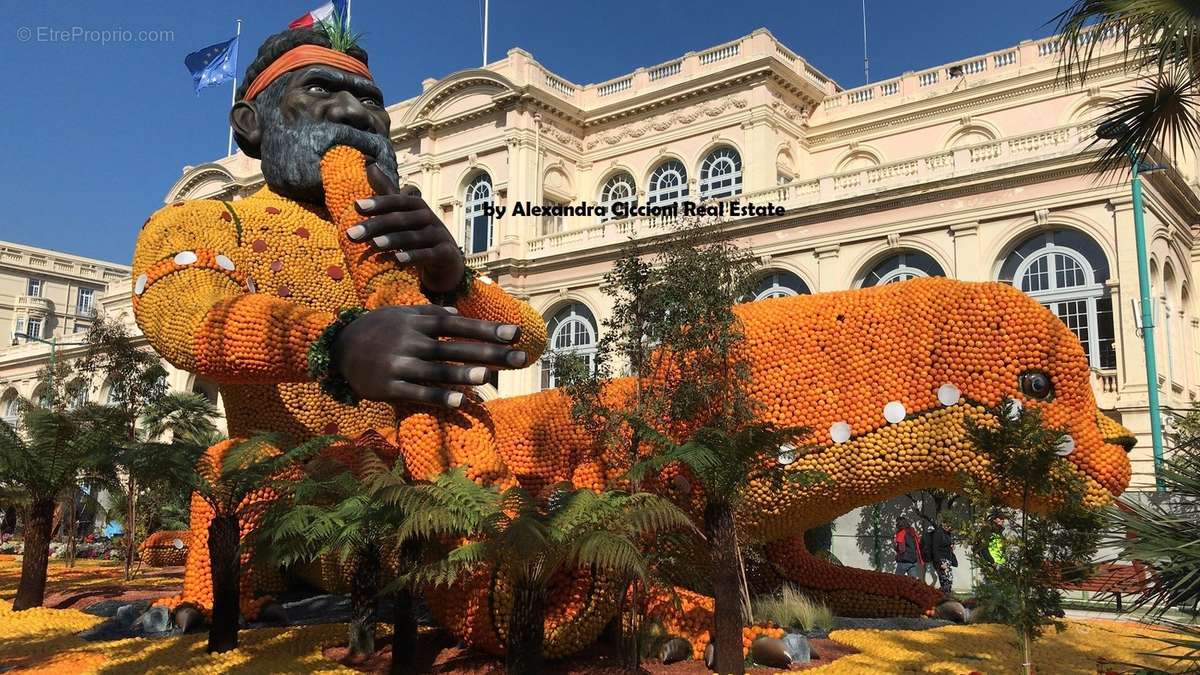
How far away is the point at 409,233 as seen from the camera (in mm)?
6305

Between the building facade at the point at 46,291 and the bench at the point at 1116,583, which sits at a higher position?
the building facade at the point at 46,291

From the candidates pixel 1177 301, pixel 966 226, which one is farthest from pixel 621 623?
pixel 1177 301

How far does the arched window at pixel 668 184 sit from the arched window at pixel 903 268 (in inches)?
335

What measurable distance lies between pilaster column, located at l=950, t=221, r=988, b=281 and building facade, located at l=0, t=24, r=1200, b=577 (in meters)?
0.03

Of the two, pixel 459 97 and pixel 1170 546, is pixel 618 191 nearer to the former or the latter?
pixel 459 97

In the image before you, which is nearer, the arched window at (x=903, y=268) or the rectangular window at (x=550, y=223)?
the arched window at (x=903, y=268)

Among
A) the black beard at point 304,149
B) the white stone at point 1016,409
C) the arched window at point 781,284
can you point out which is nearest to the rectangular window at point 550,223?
the arched window at point 781,284

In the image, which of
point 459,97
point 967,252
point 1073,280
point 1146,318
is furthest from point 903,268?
point 459,97

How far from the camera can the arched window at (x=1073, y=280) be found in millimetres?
19406

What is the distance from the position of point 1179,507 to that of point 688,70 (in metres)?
26.3

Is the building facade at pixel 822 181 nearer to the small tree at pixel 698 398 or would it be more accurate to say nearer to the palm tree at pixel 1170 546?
the small tree at pixel 698 398

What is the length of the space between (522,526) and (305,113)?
3761mm

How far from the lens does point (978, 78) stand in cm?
2761

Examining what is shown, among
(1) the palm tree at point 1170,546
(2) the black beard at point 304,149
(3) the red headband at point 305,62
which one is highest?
(3) the red headband at point 305,62
